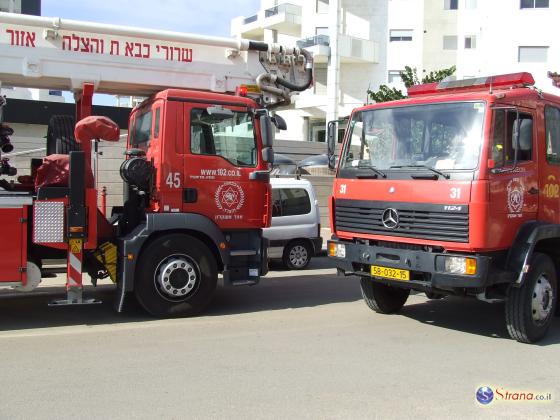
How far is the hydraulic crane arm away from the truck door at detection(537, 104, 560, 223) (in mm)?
3483

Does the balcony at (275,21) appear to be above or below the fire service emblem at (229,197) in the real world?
above

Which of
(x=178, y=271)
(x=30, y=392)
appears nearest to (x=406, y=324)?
(x=178, y=271)

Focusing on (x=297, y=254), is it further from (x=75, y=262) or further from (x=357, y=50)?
(x=357, y=50)

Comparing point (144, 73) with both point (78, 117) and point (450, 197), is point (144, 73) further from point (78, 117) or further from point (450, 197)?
point (450, 197)

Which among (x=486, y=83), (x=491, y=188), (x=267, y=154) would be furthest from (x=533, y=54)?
(x=491, y=188)

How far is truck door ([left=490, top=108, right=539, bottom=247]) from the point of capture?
572 centimetres

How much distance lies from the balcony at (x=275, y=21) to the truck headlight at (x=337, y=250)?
38527 mm

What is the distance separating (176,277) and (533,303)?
4145 millimetres

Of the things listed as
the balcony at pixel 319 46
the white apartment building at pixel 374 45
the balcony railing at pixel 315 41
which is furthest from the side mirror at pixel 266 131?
the balcony railing at pixel 315 41

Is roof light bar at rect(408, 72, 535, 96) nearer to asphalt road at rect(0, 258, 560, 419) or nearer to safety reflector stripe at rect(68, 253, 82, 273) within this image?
asphalt road at rect(0, 258, 560, 419)

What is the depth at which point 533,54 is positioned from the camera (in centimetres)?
3509

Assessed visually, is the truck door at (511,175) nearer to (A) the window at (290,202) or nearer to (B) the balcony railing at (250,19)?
(A) the window at (290,202)

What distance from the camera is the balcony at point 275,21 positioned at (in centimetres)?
4288

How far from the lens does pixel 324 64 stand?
40.5 meters
